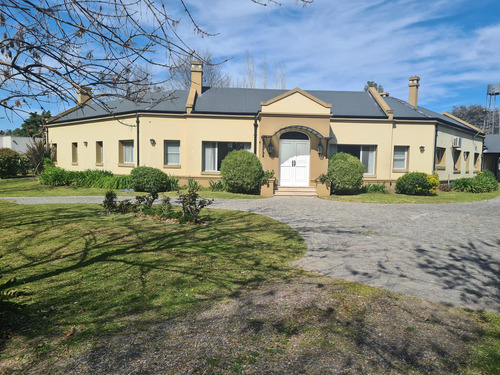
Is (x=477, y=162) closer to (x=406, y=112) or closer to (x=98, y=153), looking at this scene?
(x=406, y=112)

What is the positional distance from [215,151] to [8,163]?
14.9m

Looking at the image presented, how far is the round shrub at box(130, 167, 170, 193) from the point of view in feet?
54.6

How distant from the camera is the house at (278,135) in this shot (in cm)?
1708

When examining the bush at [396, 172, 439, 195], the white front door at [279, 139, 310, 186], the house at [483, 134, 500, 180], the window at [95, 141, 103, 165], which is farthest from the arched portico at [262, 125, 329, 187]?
the house at [483, 134, 500, 180]

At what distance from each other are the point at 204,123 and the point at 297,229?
11.6 m

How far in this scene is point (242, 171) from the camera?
16000 mm

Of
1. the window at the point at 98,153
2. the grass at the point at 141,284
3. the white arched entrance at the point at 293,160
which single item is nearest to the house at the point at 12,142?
the window at the point at 98,153

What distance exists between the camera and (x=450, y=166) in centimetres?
2205

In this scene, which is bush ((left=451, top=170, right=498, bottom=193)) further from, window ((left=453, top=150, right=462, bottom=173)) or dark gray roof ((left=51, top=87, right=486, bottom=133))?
dark gray roof ((left=51, top=87, right=486, bottom=133))

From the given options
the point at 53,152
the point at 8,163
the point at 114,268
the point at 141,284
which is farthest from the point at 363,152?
the point at 8,163

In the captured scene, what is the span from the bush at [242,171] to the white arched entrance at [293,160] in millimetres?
1628

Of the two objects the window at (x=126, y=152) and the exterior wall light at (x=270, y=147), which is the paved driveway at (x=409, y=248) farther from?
the window at (x=126, y=152)

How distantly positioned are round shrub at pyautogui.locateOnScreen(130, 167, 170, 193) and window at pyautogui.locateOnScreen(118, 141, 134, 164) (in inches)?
141

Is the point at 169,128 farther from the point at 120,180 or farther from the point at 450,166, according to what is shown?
the point at 450,166
